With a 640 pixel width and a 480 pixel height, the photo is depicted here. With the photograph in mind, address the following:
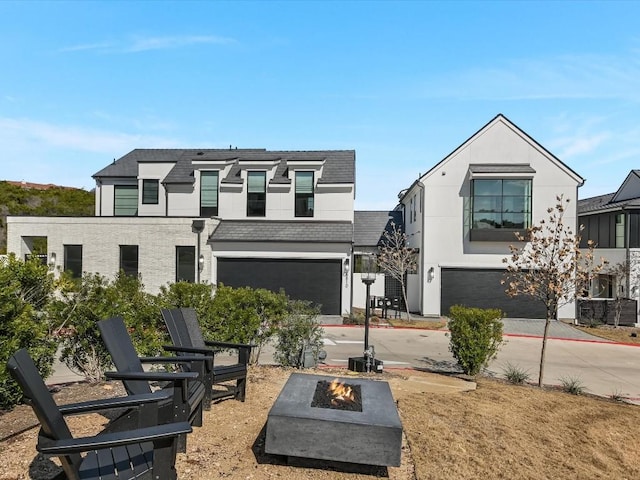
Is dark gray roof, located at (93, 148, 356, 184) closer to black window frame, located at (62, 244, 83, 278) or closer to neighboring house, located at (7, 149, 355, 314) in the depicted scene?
neighboring house, located at (7, 149, 355, 314)

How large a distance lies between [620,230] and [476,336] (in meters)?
17.1

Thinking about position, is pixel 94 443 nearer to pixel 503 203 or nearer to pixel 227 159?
pixel 503 203

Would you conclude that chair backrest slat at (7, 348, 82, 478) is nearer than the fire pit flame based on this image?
Yes

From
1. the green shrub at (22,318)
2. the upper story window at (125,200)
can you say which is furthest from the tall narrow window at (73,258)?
the green shrub at (22,318)

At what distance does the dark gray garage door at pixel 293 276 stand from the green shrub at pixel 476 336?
35.0 feet

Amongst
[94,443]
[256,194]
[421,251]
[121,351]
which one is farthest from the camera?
[256,194]

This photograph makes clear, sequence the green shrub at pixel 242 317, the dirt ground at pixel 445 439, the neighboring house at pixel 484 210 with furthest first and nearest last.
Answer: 1. the neighboring house at pixel 484 210
2. the green shrub at pixel 242 317
3. the dirt ground at pixel 445 439

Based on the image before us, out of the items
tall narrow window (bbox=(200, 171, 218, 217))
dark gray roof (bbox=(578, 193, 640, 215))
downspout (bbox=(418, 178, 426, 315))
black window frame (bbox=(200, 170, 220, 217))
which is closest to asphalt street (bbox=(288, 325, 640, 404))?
downspout (bbox=(418, 178, 426, 315))

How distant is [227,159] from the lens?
2261cm

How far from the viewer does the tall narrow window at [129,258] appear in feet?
63.3

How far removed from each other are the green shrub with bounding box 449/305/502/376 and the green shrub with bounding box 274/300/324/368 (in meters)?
2.95

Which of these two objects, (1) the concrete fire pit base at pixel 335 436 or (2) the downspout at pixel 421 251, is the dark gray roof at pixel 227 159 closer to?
(2) the downspout at pixel 421 251

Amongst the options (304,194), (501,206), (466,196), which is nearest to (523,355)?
(501,206)

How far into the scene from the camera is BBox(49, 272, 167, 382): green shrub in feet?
20.8
